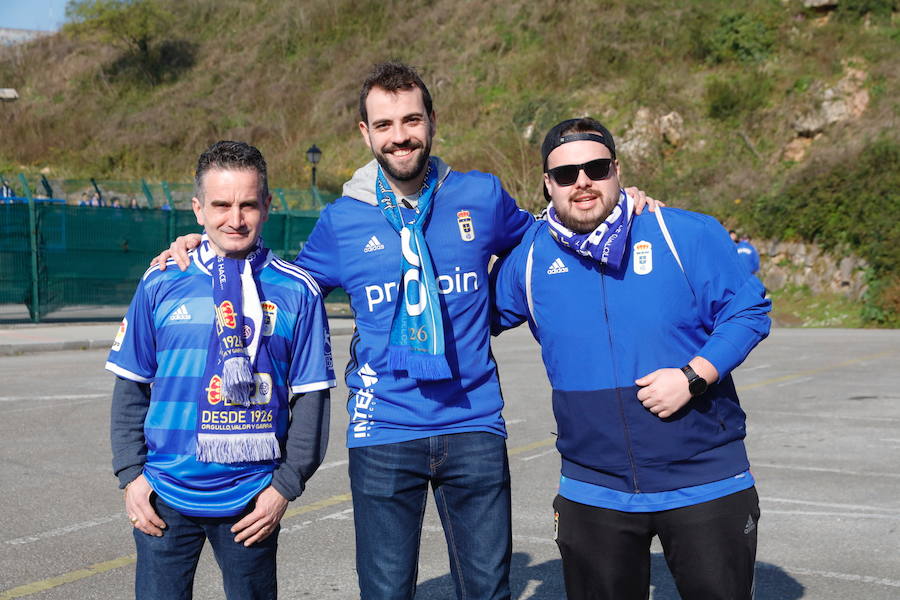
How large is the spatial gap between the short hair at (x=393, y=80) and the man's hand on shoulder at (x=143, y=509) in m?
1.44

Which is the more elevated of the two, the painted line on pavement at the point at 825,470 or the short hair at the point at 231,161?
the short hair at the point at 231,161

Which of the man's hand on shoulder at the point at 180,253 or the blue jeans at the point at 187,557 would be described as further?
the man's hand on shoulder at the point at 180,253

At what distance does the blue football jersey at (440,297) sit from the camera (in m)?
3.57

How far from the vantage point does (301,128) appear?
2052 inches

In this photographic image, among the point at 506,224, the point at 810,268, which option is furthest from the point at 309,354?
the point at 810,268

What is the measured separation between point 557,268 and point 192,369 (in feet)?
3.93

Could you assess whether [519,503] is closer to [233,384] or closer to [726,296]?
[726,296]

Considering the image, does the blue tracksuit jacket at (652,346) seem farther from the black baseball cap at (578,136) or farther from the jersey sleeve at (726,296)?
the black baseball cap at (578,136)

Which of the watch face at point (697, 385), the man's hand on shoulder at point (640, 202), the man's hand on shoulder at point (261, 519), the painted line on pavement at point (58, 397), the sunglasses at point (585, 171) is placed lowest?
the painted line on pavement at point (58, 397)

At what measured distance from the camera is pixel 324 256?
3.85 meters

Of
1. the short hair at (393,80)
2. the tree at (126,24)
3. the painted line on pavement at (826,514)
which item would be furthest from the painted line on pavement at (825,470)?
the tree at (126,24)

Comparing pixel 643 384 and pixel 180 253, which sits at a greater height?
pixel 180 253

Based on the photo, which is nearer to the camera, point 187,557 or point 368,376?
point 187,557

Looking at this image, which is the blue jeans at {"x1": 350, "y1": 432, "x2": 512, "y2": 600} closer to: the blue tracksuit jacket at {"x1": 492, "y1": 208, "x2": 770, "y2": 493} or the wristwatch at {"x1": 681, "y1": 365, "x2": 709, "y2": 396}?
the blue tracksuit jacket at {"x1": 492, "y1": 208, "x2": 770, "y2": 493}
